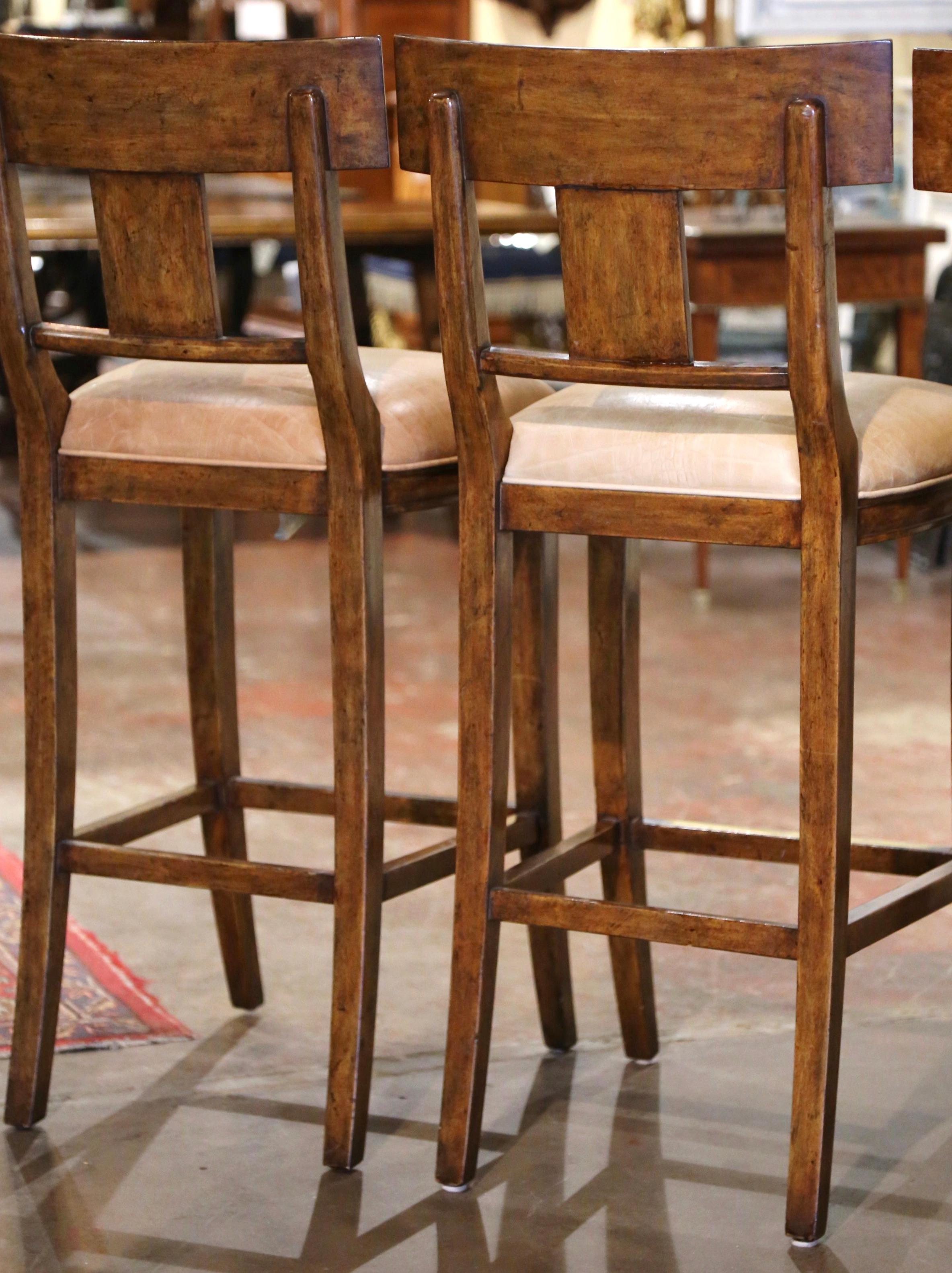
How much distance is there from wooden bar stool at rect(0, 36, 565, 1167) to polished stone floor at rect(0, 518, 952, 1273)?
138 mm

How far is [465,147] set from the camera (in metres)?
1.63

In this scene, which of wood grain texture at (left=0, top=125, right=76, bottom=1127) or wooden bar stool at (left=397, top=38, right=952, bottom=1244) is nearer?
wooden bar stool at (left=397, top=38, right=952, bottom=1244)

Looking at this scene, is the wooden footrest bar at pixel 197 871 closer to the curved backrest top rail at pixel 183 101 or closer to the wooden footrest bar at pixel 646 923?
the wooden footrest bar at pixel 646 923

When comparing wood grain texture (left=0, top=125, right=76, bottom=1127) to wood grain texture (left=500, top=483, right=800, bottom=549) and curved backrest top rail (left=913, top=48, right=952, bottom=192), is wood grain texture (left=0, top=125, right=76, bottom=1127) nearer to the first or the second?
wood grain texture (left=500, top=483, right=800, bottom=549)

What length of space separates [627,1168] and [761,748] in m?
1.60

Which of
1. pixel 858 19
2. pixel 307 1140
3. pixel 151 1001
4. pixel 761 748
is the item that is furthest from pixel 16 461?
pixel 307 1140

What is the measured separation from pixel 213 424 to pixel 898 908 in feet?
2.70

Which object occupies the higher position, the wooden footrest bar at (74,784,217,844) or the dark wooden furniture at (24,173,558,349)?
the dark wooden furniture at (24,173,558,349)

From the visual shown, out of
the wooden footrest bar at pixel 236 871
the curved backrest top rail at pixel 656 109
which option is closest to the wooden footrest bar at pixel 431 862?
the wooden footrest bar at pixel 236 871

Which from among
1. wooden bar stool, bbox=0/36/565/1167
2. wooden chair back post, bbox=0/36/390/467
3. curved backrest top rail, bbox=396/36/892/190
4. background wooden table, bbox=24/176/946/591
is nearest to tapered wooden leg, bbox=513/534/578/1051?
wooden bar stool, bbox=0/36/565/1167

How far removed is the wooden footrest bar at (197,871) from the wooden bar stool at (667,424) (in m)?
0.16

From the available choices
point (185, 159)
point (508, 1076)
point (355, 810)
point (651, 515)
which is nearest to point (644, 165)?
point (651, 515)

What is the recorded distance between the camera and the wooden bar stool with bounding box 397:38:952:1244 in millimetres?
1521

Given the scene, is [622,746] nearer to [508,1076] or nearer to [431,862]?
[431,862]
